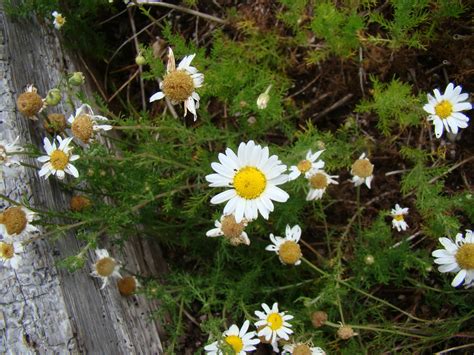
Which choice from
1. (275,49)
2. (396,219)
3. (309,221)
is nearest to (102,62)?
(275,49)

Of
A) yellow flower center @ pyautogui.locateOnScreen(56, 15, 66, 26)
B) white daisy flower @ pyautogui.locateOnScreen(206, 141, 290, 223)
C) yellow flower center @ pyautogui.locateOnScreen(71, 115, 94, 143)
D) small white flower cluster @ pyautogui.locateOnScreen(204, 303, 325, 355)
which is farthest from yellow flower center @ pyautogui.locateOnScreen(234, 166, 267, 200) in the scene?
yellow flower center @ pyautogui.locateOnScreen(56, 15, 66, 26)

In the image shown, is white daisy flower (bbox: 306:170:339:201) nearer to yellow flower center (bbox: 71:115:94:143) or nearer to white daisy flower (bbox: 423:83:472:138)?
white daisy flower (bbox: 423:83:472:138)

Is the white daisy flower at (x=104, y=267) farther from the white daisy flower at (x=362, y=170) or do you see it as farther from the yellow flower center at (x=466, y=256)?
the yellow flower center at (x=466, y=256)

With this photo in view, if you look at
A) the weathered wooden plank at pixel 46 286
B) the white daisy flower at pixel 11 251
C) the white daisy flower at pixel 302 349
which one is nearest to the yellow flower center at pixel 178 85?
the weathered wooden plank at pixel 46 286

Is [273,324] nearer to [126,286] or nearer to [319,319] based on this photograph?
[319,319]

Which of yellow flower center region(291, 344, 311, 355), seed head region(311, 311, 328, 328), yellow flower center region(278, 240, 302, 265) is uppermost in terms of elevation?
yellow flower center region(278, 240, 302, 265)

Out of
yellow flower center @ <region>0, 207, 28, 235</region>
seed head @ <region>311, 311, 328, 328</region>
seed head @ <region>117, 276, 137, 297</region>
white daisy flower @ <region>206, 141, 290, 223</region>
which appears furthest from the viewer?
seed head @ <region>117, 276, 137, 297</region>
